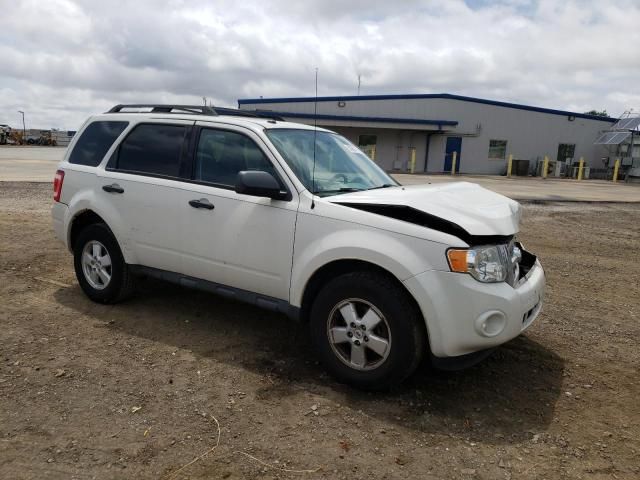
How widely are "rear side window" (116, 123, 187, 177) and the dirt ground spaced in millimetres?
1372

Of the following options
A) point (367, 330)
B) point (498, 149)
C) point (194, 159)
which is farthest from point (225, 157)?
point (498, 149)

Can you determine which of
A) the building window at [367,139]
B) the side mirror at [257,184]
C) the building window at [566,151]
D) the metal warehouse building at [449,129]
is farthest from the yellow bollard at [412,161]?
the side mirror at [257,184]

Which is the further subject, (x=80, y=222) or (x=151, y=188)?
(x=80, y=222)

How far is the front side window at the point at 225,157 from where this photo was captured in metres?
4.07

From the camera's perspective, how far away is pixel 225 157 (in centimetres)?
424

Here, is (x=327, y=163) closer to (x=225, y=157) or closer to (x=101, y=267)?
(x=225, y=157)

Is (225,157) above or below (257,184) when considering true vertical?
above

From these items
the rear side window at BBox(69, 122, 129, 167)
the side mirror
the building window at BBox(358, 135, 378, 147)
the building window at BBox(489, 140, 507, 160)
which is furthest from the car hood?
the building window at BBox(489, 140, 507, 160)

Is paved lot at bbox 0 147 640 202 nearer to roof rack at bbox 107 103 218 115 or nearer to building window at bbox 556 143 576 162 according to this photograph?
roof rack at bbox 107 103 218 115

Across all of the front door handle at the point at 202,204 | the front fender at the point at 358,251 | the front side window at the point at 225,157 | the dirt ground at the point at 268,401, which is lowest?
the dirt ground at the point at 268,401

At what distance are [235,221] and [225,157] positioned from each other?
597 mm

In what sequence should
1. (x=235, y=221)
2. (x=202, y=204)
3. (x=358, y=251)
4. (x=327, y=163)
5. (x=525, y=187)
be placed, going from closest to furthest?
(x=358, y=251), (x=235, y=221), (x=202, y=204), (x=327, y=163), (x=525, y=187)

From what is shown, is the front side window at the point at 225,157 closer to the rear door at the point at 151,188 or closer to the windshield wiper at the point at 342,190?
the rear door at the point at 151,188

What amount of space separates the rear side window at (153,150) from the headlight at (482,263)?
2488 mm
